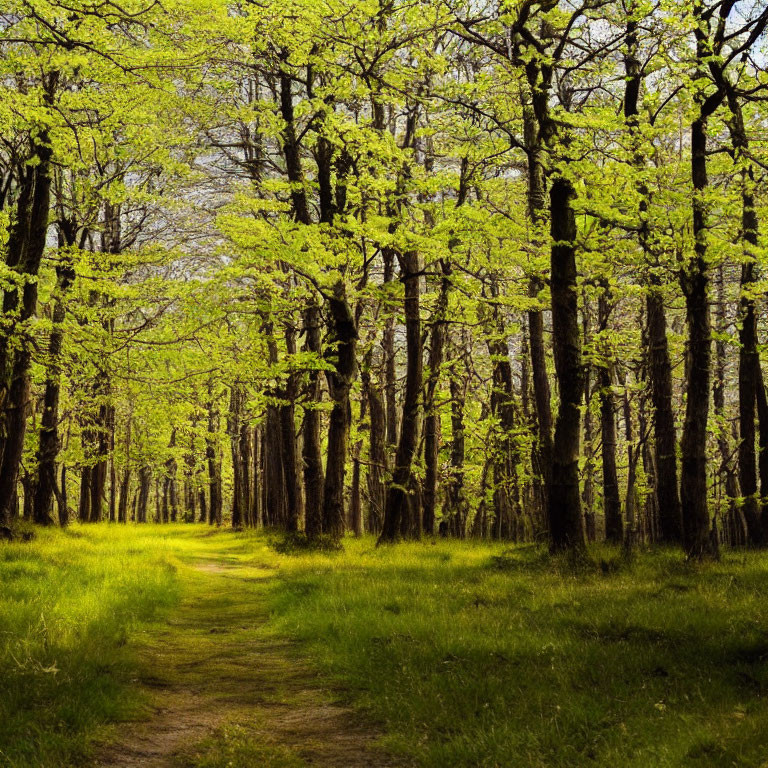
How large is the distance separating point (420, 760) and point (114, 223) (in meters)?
20.3

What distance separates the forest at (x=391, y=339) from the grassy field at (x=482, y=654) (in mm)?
42

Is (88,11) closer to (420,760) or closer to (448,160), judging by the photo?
(420,760)

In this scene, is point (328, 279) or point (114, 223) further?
point (114, 223)

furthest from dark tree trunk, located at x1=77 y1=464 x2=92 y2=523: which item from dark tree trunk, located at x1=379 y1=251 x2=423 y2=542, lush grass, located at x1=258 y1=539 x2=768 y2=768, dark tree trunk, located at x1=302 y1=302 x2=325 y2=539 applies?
lush grass, located at x1=258 y1=539 x2=768 y2=768

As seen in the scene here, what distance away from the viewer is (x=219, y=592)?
12.2 metres

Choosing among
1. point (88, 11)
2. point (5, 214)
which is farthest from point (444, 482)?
point (88, 11)

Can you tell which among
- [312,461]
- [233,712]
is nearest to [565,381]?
[312,461]

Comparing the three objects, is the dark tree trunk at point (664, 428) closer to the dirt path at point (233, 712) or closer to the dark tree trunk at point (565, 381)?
the dark tree trunk at point (565, 381)

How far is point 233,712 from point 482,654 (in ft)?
7.51

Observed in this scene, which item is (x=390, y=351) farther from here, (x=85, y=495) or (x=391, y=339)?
(x=85, y=495)

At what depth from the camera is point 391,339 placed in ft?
73.4

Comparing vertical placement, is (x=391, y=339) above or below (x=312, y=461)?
above

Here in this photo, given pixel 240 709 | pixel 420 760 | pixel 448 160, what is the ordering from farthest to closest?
pixel 448 160, pixel 240 709, pixel 420 760

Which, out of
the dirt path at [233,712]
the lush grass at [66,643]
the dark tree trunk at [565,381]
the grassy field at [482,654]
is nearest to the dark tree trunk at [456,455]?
the dark tree trunk at [565,381]
